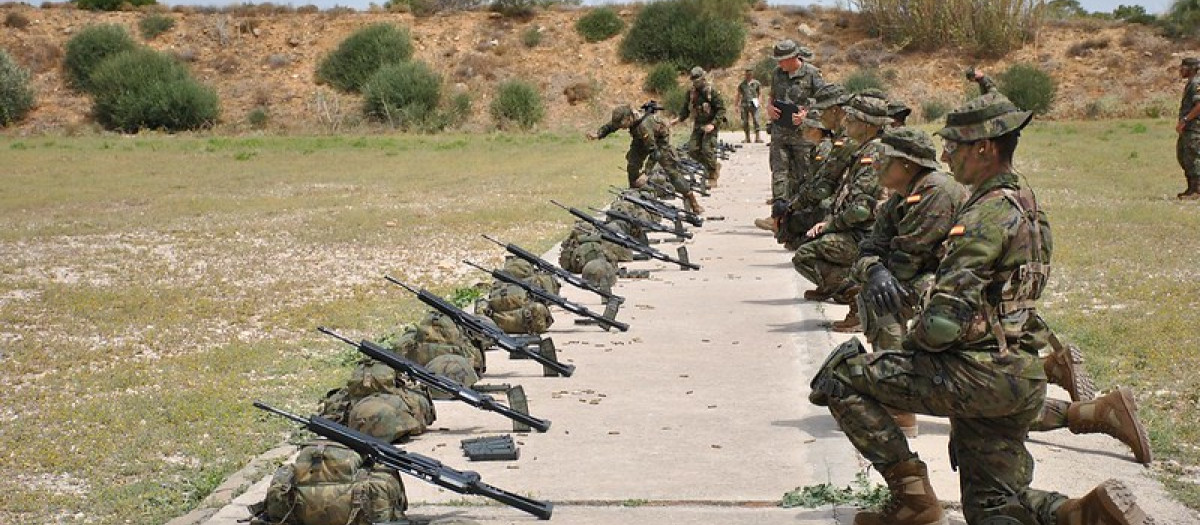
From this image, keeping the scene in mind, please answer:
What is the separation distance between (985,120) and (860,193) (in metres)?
4.01

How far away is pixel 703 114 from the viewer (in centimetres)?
1931

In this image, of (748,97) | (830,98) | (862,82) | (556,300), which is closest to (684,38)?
(862,82)

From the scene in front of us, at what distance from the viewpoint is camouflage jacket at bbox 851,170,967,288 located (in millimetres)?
6387

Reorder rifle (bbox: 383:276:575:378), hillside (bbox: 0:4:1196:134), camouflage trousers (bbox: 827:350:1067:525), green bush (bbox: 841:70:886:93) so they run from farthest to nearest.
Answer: hillside (bbox: 0:4:1196:134) → green bush (bbox: 841:70:886:93) → rifle (bbox: 383:276:575:378) → camouflage trousers (bbox: 827:350:1067:525)

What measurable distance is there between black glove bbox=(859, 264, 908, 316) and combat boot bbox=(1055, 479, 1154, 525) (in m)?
1.56

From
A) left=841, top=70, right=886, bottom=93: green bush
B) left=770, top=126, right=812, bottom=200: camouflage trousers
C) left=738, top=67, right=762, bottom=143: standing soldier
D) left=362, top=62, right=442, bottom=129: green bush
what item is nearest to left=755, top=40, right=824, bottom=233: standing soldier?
left=770, top=126, right=812, bottom=200: camouflage trousers

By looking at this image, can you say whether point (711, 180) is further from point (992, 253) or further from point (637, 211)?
point (992, 253)

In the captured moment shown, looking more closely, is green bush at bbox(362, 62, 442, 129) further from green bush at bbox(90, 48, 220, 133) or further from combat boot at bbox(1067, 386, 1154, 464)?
combat boot at bbox(1067, 386, 1154, 464)

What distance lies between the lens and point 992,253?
4.83 m

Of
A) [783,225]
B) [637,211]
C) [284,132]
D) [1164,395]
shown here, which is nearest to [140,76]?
[284,132]

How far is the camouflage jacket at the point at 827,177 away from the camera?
9.95m

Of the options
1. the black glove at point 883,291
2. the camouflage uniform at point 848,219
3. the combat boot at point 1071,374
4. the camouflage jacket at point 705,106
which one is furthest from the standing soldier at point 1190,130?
the black glove at point 883,291

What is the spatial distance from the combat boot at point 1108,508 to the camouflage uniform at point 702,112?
14506 mm

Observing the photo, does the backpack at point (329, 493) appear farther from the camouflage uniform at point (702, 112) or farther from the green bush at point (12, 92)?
the green bush at point (12, 92)
